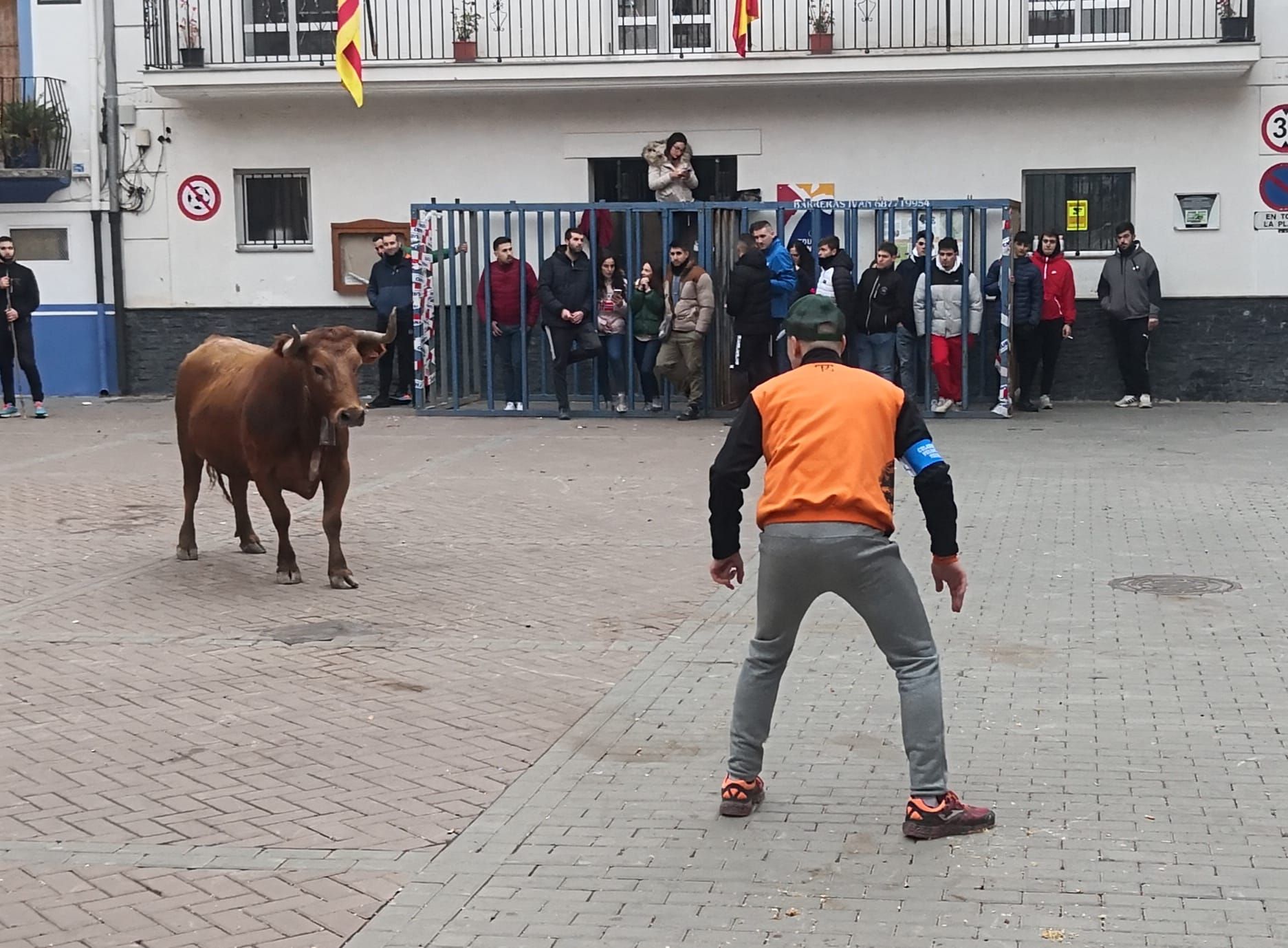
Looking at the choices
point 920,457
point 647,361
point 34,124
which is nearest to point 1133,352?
point 647,361

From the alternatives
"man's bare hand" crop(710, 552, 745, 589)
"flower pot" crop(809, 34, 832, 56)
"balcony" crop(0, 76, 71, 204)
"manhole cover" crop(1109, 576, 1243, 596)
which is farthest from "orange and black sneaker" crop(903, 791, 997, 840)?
"balcony" crop(0, 76, 71, 204)

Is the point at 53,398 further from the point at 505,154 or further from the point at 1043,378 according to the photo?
the point at 1043,378

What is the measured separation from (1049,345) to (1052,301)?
546 mm

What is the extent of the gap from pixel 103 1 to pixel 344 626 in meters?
15.5

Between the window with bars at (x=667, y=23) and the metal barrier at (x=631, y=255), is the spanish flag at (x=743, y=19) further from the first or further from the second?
the metal barrier at (x=631, y=255)

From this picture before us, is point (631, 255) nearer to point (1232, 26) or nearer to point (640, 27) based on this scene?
point (640, 27)

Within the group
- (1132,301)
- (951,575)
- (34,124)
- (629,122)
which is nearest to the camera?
(951,575)

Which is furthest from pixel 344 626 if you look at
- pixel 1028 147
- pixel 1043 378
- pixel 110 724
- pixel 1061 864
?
pixel 1028 147

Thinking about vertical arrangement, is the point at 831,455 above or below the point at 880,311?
below

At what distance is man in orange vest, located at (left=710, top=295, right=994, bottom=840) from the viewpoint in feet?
18.0

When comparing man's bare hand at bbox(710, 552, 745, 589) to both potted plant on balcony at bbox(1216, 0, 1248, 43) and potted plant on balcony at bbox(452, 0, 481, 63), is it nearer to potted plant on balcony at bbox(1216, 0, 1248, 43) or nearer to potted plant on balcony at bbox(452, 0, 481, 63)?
potted plant on balcony at bbox(1216, 0, 1248, 43)

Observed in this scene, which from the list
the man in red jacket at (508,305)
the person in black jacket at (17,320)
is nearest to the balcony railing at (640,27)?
the man in red jacket at (508,305)

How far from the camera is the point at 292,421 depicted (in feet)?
33.2

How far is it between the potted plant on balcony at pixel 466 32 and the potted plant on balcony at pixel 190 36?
3177 mm
